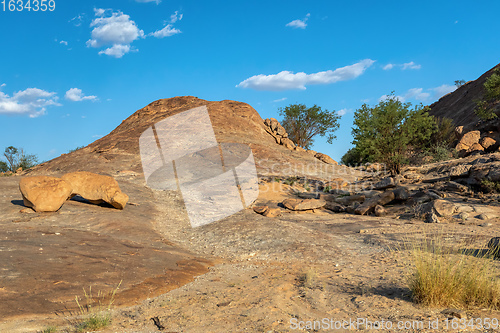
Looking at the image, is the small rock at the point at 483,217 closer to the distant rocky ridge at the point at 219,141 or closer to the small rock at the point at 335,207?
the small rock at the point at 335,207

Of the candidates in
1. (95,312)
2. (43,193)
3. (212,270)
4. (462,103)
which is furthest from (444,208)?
(462,103)

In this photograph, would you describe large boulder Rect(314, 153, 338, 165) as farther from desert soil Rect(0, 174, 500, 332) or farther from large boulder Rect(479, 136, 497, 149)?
desert soil Rect(0, 174, 500, 332)

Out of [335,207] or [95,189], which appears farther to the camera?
[335,207]

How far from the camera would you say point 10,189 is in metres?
11.8

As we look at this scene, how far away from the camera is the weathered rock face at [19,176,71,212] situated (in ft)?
30.6

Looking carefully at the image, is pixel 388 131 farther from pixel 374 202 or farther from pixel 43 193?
pixel 43 193

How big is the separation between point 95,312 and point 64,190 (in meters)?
6.89

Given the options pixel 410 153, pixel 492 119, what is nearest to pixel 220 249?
pixel 410 153

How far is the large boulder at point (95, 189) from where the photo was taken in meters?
10.4

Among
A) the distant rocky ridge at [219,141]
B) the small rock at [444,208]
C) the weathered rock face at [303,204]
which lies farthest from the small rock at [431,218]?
the distant rocky ridge at [219,141]

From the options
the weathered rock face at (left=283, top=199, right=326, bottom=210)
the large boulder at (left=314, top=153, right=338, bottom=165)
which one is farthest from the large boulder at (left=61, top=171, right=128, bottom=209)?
the large boulder at (left=314, top=153, right=338, bottom=165)

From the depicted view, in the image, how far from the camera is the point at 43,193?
939cm

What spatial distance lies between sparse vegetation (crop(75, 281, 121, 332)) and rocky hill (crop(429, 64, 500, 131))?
39655 mm

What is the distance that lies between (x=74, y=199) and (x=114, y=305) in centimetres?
841
